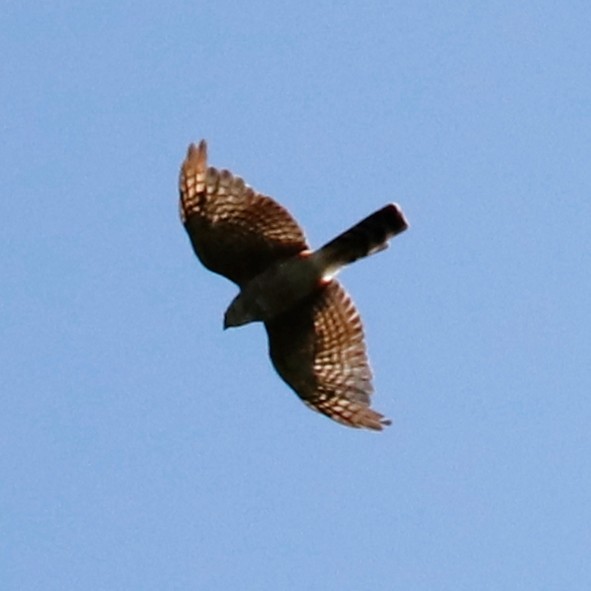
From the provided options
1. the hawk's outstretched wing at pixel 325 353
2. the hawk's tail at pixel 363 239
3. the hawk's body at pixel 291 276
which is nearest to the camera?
the hawk's tail at pixel 363 239

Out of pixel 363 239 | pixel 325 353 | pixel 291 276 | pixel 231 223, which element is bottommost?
pixel 325 353

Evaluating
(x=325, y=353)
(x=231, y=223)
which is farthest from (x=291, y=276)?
(x=325, y=353)

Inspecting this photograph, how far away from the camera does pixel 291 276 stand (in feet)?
64.5

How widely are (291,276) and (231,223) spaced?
0.67m

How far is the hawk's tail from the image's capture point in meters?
19.2

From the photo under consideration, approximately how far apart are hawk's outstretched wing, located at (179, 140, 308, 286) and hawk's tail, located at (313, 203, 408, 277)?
0.27 m

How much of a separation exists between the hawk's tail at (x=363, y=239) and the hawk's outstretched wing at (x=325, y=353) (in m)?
0.46

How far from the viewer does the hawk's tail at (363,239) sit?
63.0 ft

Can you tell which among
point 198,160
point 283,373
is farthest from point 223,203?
point 283,373

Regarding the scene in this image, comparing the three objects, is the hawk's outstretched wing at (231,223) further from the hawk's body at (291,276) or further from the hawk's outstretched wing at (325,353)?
the hawk's outstretched wing at (325,353)

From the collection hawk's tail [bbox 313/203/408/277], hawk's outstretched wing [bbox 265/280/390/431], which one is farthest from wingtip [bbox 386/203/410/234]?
hawk's outstretched wing [bbox 265/280/390/431]

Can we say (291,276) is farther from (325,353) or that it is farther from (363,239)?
(325,353)

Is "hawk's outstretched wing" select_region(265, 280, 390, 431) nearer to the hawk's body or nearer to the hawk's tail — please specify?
the hawk's body

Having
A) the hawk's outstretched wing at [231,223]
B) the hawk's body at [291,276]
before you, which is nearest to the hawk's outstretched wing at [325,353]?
the hawk's body at [291,276]
